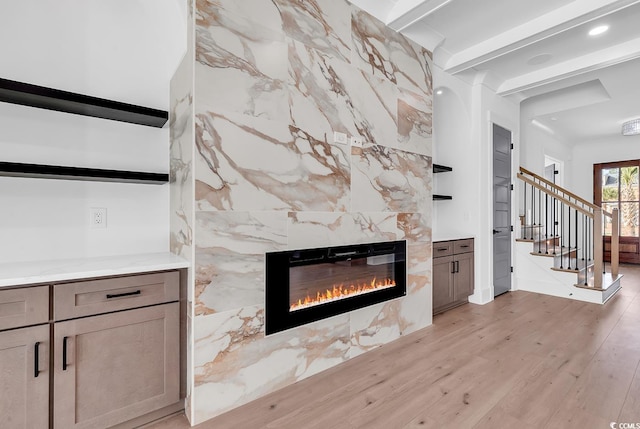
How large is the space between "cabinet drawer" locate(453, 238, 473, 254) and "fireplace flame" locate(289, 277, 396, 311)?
4.51ft

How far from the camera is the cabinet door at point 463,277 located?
3912 millimetres

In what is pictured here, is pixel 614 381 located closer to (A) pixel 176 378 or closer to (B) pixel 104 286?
(A) pixel 176 378

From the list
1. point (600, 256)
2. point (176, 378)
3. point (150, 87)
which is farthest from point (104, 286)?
point (600, 256)

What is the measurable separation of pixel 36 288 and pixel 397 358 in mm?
2390

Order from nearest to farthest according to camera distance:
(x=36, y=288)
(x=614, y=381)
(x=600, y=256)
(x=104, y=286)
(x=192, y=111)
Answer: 1. (x=36, y=288)
2. (x=104, y=286)
3. (x=192, y=111)
4. (x=614, y=381)
5. (x=600, y=256)

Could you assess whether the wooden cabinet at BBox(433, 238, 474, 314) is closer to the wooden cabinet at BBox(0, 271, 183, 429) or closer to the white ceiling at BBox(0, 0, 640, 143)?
the white ceiling at BBox(0, 0, 640, 143)

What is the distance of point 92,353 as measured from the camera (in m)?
1.65

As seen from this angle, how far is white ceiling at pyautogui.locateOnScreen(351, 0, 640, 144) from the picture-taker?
9.26 ft

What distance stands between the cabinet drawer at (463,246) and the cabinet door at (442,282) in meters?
0.17

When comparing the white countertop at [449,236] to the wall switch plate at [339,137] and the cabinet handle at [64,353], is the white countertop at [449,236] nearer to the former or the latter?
the wall switch plate at [339,137]

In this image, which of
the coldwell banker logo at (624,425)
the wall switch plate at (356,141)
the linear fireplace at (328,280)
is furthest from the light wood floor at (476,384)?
the wall switch plate at (356,141)

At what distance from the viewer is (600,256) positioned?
4.20m

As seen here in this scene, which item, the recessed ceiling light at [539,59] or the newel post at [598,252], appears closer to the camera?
the recessed ceiling light at [539,59]

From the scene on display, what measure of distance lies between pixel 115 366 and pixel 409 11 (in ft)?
10.7
